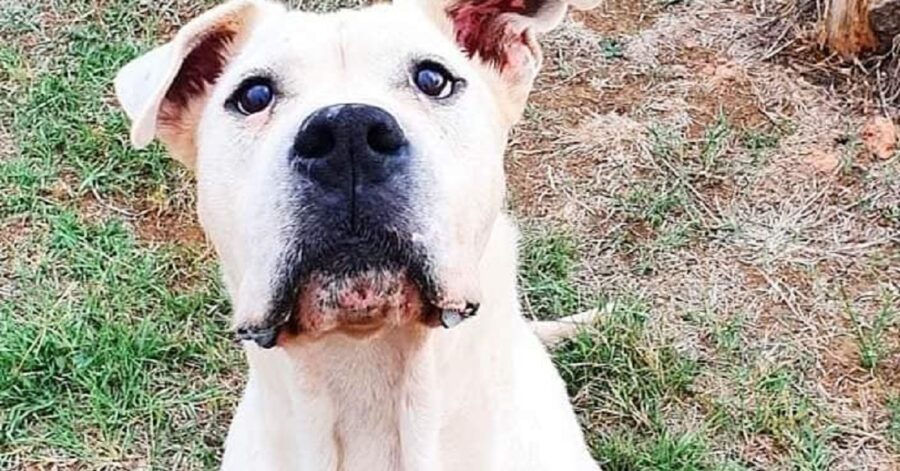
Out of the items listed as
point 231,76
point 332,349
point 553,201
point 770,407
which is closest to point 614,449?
point 770,407

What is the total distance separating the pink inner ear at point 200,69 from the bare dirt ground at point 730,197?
1791 millimetres

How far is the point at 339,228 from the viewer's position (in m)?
2.40

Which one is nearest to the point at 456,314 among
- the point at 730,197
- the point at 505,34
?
the point at 505,34

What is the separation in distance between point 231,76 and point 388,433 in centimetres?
72

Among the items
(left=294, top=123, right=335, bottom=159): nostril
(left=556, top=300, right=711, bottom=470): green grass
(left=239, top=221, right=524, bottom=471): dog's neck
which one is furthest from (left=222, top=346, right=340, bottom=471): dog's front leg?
(left=556, top=300, right=711, bottom=470): green grass

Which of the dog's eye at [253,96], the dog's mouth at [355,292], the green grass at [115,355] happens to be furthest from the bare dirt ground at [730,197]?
the dog's eye at [253,96]

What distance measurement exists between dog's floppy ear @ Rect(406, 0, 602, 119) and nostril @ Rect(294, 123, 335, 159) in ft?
1.86

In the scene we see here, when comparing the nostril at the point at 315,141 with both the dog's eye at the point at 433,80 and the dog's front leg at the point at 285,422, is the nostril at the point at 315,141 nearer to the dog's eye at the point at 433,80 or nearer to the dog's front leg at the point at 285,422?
the dog's eye at the point at 433,80

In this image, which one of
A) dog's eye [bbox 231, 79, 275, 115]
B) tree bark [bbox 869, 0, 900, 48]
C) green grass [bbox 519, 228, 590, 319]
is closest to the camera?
dog's eye [bbox 231, 79, 275, 115]

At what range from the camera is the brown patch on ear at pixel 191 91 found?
2.87 metres

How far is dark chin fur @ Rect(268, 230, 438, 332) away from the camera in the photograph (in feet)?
7.88

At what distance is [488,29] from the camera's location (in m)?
2.91

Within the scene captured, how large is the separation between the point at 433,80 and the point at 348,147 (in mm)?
357

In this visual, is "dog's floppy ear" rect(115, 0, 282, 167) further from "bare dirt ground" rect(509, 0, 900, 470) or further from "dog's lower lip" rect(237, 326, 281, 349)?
"bare dirt ground" rect(509, 0, 900, 470)
